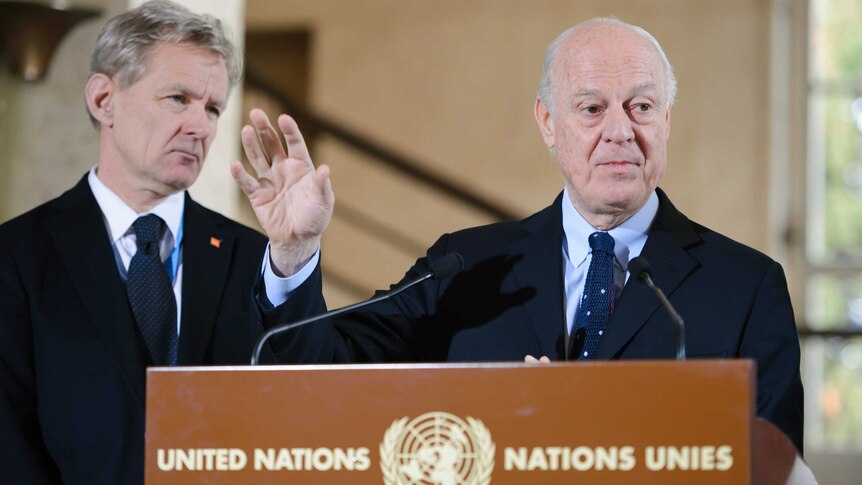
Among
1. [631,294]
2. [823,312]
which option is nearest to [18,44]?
[631,294]

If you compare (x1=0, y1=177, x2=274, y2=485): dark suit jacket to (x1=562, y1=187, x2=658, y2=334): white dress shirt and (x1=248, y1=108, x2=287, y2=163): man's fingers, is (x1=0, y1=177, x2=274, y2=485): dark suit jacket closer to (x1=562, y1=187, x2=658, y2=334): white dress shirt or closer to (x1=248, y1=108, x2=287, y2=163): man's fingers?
(x1=248, y1=108, x2=287, y2=163): man's fingers

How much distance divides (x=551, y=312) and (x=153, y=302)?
801 millimetres

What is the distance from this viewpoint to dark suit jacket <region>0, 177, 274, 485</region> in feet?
7.59

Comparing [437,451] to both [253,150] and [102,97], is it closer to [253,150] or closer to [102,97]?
[253,150]

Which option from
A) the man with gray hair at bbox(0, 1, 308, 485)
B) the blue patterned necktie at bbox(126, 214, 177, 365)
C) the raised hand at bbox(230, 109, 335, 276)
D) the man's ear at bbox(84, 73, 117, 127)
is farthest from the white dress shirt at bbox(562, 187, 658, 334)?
the man's ear at bbox(84, 73, 117, 127)

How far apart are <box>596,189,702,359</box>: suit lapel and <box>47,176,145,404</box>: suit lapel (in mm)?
892

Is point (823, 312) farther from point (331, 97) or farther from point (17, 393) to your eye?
point (17, 393)

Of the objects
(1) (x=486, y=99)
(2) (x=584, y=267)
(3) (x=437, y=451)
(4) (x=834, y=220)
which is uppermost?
(1) (x=486, y=99)

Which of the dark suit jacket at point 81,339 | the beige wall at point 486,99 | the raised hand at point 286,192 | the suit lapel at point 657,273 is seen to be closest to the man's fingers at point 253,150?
the raised hand at point 286,192

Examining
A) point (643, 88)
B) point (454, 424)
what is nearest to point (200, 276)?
point (643, 88)

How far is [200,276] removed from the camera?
100 inches

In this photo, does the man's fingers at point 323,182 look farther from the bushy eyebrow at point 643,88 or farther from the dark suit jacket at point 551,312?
the bushy eyebrow at point 643,88

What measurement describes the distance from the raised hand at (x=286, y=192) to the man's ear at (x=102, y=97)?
26.8 inches

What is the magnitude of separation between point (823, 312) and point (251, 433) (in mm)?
5997
